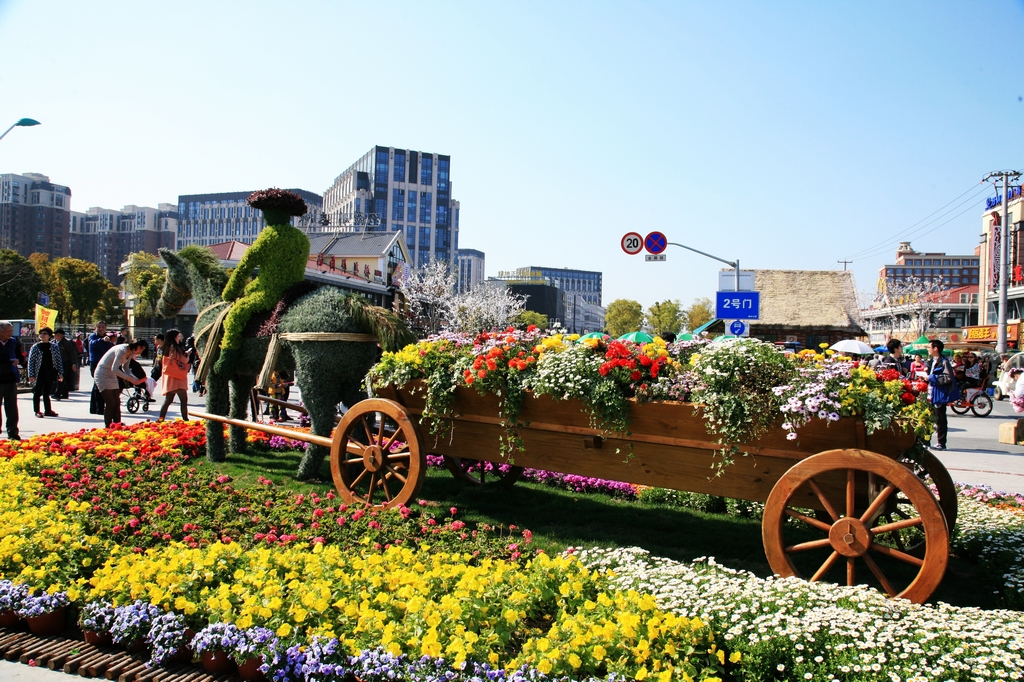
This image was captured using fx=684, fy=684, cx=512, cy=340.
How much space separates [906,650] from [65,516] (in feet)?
17.8

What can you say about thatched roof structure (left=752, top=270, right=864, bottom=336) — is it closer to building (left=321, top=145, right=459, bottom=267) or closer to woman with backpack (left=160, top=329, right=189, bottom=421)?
woman with backpack (left=160, top=329, right=189, bottom=421)

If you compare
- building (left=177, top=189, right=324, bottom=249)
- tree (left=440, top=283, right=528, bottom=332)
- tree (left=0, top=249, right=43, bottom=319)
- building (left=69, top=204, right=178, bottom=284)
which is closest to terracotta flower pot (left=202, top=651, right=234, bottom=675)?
tree (left=440, top=283, right=528, bottom=332)

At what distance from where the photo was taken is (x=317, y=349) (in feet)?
22.1

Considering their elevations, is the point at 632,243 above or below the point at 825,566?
above

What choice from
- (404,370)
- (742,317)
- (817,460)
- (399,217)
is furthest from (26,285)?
(399,217)

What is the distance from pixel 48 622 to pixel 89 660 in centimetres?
49

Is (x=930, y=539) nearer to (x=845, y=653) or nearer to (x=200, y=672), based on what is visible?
(x=845, y=653)

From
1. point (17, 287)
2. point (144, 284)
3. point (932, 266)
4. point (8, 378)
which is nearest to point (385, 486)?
point (8, 378)

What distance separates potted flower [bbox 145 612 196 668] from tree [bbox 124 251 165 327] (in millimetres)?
33470

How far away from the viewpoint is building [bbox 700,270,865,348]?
34.4 meters

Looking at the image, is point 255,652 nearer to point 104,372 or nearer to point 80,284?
point 104,372

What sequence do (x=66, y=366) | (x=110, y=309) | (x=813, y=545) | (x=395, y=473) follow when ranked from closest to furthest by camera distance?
(x=813, y=545)
(x=395, y=473)
(x=66, y=366)
(x=110, y=309)

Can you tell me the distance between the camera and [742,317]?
16.7 m

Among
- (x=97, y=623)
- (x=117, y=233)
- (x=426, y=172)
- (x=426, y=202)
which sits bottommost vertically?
(x=97, y=623)
